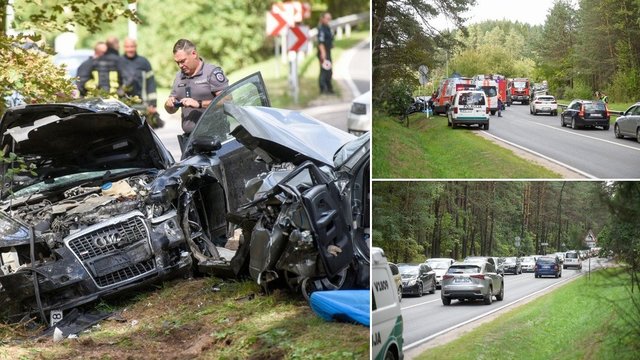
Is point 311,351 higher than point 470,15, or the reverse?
point 470,15

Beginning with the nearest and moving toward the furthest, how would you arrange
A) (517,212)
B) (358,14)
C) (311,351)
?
(517,212) → (311,351) → (358,14)

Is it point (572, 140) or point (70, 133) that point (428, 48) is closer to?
point (572, 140)

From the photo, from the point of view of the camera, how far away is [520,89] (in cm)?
574

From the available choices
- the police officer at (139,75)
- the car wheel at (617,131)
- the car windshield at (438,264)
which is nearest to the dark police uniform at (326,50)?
the police officer at (139,75)

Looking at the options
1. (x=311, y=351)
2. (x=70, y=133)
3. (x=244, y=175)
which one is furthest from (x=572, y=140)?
(x=70, y=133)

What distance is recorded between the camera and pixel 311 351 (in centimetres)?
729

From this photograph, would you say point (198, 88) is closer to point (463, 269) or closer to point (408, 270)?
point (408, 270)

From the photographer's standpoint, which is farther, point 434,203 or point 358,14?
point 358,14

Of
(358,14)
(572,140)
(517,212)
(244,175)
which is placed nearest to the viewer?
(572,140)

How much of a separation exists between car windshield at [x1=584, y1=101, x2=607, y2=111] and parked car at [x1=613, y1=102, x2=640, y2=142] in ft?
0.45

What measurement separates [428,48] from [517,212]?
1045 millimetres

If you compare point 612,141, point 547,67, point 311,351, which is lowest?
point 311,351

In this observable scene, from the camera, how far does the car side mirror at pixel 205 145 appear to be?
33.5 ft

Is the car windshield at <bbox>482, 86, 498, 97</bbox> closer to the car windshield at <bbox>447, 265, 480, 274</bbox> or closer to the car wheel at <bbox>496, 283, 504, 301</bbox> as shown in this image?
the car windshield at <bbox>447, 265, 480, 274</bbox>
